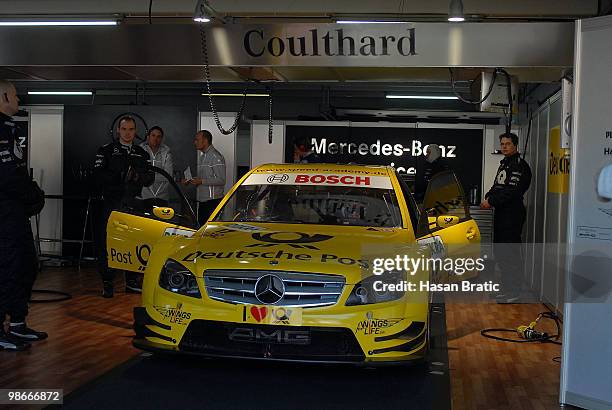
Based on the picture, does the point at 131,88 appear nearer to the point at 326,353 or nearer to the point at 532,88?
the point at 532,88

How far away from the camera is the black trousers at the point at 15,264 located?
5.90 m

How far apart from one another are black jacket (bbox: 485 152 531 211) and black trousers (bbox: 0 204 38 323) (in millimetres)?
5125

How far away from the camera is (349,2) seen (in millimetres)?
10867

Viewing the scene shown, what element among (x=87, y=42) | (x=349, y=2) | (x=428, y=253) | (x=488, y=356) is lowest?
(x=488, y=356)

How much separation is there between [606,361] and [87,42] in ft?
16.4

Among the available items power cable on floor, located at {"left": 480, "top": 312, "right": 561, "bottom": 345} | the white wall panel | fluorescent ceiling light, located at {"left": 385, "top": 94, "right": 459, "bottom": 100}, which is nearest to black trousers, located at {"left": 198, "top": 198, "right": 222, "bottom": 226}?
the white wall panel

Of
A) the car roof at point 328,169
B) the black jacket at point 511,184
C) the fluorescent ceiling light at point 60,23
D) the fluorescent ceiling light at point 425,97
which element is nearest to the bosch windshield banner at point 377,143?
the black jacket at point 511,184

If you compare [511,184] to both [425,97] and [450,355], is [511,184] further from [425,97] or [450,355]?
[425,97]

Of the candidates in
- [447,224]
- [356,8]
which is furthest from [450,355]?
[356,8]

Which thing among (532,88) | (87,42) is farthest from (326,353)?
(532,88)

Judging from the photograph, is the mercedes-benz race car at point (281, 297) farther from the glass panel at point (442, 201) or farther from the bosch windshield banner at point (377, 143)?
the bosch windshield banner at point (377, 143)

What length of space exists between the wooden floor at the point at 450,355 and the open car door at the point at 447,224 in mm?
678

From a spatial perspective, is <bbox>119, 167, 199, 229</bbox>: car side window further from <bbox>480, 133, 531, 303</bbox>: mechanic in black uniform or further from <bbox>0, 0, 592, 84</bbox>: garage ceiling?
<bbox>480, 133, 531, 303</bbox>: mechanic in black uniform

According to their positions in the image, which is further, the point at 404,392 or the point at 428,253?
the point at 428,253
